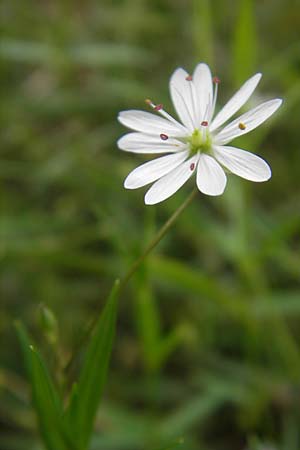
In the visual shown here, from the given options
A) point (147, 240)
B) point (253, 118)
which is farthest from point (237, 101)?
→ point (147, 240)

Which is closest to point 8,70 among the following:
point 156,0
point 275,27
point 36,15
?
point 36,15

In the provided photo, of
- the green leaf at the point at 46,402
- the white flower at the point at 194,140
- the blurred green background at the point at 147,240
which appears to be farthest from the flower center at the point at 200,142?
the green leaf at the point at 46,402

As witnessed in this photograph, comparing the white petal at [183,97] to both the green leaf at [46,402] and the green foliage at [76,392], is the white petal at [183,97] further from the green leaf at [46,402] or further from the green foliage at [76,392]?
the green leaf at [46,402]

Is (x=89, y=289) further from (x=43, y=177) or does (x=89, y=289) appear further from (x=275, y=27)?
(x=275, y=27)

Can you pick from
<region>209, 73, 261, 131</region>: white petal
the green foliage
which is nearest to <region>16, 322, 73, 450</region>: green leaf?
the green foliage

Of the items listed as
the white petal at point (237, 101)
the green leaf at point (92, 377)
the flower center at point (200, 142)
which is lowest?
the green leaf at point (92, 377)

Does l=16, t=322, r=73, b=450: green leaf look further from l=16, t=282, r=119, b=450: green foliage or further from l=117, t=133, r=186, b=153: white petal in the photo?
l=117, t=133, r=186, b=153: white petal
